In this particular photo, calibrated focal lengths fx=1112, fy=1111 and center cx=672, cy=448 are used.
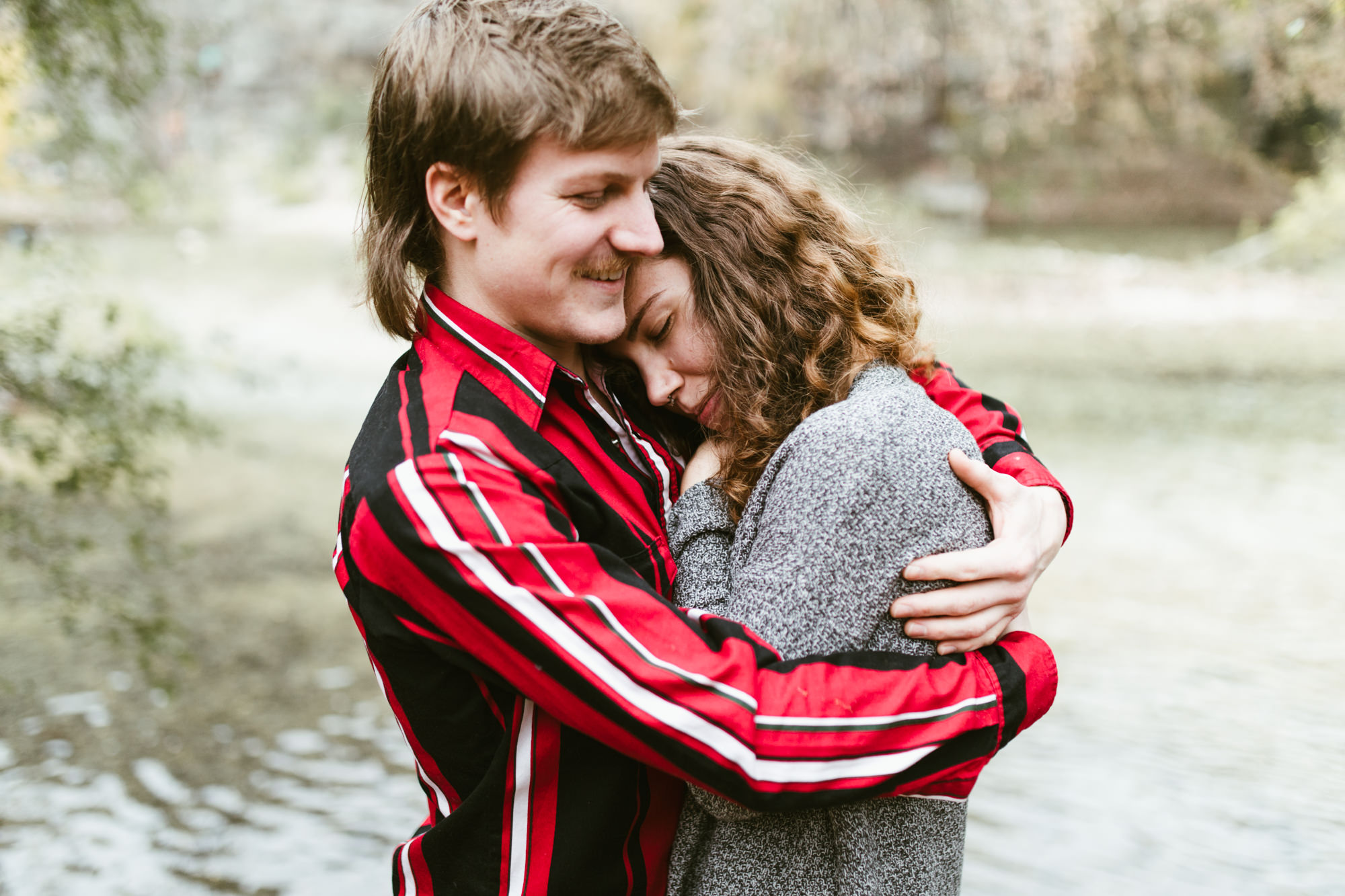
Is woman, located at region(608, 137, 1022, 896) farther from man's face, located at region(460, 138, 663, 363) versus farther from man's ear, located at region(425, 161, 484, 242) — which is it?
man's ear, located at region(425, 161, 484, 242)

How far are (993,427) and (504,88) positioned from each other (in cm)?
99

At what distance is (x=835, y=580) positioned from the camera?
4.33 ft

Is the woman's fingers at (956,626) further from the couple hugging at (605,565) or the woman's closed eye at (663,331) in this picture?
the woman's closed eye at (663,331)

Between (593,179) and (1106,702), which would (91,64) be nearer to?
(593,179)

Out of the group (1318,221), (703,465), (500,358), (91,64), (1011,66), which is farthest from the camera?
(1318,221)

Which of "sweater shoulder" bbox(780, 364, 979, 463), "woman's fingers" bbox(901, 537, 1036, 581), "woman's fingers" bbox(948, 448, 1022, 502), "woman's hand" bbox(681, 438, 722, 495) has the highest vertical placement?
"sweater shoulder" bbox(780, 364, 979, 463)

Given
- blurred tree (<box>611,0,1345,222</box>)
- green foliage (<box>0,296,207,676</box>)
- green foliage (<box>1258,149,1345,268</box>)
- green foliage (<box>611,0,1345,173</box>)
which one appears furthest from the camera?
green foliage (<box>1258,149,1345,268</box>)

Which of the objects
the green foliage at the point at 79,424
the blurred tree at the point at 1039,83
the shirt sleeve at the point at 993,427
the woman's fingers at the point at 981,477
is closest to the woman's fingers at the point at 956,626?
the woman's fingers at the point at 981,477

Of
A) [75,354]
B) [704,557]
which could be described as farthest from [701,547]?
[75,354]

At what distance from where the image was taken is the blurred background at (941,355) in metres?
3.34

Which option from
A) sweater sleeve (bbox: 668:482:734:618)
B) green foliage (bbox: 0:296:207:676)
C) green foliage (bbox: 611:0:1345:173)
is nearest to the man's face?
sweater sleeve (bbox: 668:482:734:618)

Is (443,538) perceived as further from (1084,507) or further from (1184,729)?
(1084,507)

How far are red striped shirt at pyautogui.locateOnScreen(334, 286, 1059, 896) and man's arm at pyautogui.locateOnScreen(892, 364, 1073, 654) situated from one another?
43 millimetres

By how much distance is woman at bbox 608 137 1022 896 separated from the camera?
52.6 inches
